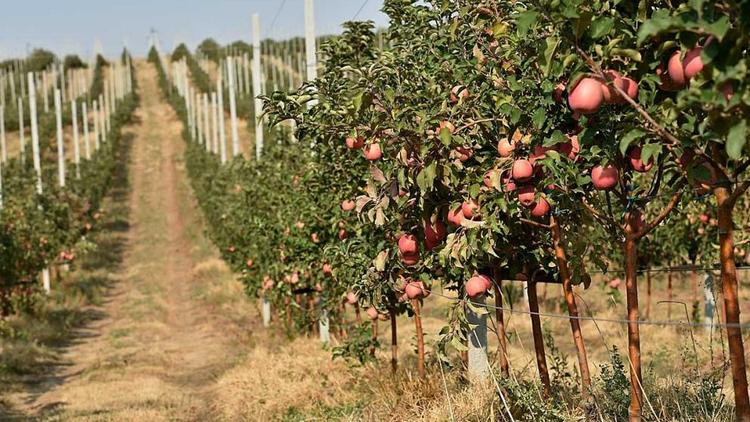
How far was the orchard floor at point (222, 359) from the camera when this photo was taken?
5555mm

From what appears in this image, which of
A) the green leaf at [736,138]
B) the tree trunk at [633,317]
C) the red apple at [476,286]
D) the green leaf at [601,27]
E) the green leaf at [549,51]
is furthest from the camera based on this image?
the red apple at [476,286]

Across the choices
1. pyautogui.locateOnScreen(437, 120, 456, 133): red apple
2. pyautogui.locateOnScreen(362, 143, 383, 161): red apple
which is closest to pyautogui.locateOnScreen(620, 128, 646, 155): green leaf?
pyautogui.locateOnScreen(437, 120, 456, 133): red apple

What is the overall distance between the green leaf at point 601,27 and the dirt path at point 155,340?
249 inches

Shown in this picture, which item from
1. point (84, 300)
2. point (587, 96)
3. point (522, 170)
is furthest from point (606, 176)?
point (84, 300)

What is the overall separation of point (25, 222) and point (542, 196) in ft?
52.5

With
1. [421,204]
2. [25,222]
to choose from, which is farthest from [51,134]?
[421,204]

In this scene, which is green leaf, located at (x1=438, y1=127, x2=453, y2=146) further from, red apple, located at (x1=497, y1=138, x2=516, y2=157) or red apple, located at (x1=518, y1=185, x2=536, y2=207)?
red apple, located at (x1=518, y1=185, x2=536, y2=207)

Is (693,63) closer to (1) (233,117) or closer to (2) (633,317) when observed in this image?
(2) (633,317)

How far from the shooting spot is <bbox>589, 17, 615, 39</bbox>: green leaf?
7.73ft

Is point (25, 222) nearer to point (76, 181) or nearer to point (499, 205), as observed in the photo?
point (76, 181)

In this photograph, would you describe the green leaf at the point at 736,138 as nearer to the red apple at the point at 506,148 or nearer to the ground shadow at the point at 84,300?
the red apple at the point at 506,148

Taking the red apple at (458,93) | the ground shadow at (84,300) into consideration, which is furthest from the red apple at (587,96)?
the ground shadow at (84,300)

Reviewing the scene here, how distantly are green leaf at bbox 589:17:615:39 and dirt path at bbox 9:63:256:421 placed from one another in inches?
249

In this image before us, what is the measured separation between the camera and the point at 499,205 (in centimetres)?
321
